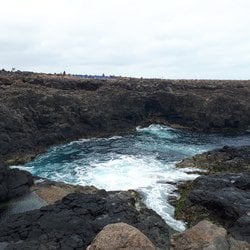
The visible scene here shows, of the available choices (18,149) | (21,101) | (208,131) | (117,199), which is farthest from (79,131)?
(117,199)

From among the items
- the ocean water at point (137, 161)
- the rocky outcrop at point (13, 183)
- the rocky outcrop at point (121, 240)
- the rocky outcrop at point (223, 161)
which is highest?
the rocky outcrop at point (121, 240)

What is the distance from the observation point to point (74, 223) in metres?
17.4

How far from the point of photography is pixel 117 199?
Result: 2061cm

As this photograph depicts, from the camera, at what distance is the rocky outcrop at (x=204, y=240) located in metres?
13.8

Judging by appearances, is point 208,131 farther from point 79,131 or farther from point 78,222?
point 78,222

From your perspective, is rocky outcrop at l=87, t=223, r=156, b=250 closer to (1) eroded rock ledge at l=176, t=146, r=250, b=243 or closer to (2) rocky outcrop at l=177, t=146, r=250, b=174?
(1) eroded rock ledge at l=176, t=146, r=250, b=243

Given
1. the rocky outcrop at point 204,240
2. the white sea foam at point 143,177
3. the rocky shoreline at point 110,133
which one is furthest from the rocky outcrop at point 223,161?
the rocky outcrop at point 204,240

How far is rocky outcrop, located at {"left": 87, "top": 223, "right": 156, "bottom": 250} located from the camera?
1218 cm

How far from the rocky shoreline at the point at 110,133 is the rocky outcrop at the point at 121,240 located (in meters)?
0.13

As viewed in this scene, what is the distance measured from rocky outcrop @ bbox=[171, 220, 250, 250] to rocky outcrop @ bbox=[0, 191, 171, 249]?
0.67 m

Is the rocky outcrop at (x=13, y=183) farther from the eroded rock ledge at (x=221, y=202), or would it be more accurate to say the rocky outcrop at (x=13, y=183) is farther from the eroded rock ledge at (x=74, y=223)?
the eroded rock ledge at (x=221, y=202)

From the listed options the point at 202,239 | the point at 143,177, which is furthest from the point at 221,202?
the point at 202,239

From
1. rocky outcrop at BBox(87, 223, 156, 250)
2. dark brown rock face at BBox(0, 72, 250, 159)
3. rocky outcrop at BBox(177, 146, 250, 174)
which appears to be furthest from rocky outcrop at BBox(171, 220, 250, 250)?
dark brown rock face at BBox(0, 72, 250, 159)

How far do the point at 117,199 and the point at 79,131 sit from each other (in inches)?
1378
